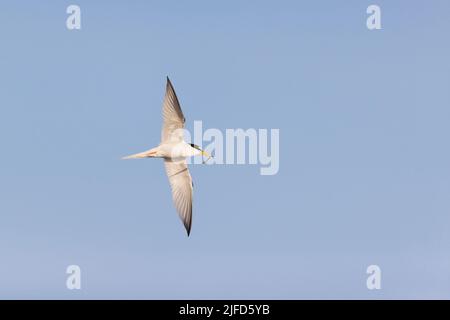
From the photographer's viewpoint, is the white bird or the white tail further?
the white tail

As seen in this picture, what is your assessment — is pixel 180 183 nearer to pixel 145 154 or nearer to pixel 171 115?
pixel 145 154

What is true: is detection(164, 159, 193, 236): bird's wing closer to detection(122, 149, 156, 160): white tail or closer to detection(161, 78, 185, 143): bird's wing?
detection(122, 149, 156, 160): white tail

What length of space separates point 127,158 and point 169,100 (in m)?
1.55

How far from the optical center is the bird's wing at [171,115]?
15.8 meters

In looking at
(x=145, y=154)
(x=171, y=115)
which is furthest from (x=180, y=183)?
(x=171, y=115)

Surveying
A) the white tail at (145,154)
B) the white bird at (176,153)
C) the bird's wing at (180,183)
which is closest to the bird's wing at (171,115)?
the white bird at (176,153)

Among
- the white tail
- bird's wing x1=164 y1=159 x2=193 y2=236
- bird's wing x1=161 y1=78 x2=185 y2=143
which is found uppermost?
bird's wing x1=161 y1=78 x2=185 y2=143

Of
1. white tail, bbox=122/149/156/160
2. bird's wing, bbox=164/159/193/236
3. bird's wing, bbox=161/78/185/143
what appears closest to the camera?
bird's wing, bbox=161/78/185/143

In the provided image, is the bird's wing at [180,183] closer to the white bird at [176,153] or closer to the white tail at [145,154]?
the white bird at [176,153]

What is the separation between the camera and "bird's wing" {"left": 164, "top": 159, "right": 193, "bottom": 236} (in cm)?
1658

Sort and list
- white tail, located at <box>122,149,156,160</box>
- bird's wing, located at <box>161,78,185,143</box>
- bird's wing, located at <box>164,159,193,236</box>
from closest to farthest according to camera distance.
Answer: bird's wing, located at <box>161,78,185,143</box> < white tail, located at <box>122,149,156,160</box> < bird's wing, located at <box>164,159,193,236</box>

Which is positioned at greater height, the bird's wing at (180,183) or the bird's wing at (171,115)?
the bird's wing at (171,115)

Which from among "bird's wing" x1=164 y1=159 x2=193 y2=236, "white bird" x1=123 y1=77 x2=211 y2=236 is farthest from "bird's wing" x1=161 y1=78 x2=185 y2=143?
"bird's wing" x1=164 y1=159 x2=193 y2=236
